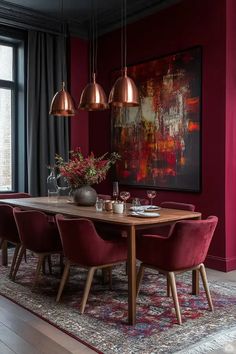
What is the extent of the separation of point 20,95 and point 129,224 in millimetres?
3765

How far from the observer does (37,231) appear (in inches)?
152

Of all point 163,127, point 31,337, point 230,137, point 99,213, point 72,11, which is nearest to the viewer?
point 31,337

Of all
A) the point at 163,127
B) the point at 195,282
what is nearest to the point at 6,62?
the point at 163,127

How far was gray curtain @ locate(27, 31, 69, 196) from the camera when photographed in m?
6.03

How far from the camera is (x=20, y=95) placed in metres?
6.19

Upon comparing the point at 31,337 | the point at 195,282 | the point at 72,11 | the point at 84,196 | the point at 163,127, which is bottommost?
the point at 31,337

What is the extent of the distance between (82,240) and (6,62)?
382cm

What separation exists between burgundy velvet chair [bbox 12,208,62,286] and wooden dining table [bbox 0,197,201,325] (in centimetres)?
15

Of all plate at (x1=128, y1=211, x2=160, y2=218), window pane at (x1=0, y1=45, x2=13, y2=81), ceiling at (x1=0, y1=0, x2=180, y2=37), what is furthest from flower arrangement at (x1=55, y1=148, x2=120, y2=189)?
window pane at (x1=0, y1=45, x2=13, y2=81)

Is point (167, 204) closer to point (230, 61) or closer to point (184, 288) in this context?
point (184, 288)

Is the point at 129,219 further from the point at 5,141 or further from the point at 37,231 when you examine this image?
the point at 5,141

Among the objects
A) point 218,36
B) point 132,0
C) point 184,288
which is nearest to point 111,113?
point 132,0

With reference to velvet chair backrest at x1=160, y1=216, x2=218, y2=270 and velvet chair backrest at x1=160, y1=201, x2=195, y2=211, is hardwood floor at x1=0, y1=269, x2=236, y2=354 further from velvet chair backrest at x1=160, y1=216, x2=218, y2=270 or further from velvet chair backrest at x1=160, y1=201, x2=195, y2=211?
velvet chair backrest at x1=160, y1=201, x2=195, y2=211

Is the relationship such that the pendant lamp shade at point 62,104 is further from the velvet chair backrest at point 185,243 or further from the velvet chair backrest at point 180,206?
the velvet chair backrest at point 185,243
